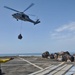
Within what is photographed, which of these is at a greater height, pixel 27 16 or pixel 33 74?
pixel 27 16

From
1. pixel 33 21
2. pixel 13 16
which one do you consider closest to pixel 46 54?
pixel 33 21

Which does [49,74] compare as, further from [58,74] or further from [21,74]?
[21,74]

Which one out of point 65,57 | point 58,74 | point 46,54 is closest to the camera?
point 58,74

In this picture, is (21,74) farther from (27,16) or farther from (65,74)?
(27,16)

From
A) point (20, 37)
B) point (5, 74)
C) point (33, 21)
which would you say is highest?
point (33, 21)

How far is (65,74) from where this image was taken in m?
30.8

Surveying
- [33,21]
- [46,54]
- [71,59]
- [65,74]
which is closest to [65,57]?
[71,59]

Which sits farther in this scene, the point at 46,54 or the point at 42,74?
the point at 46,54

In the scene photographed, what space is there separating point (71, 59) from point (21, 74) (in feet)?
102

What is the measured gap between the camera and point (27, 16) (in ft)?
234

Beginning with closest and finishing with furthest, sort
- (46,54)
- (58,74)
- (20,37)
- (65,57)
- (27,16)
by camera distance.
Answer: (58,74) → (20,37) → (65,57) → (27,16) → (46,54)

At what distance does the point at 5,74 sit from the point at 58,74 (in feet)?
23.3

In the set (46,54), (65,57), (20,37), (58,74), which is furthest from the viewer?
(46,54)

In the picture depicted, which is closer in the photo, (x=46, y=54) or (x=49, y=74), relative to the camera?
(x=49, y=74)
